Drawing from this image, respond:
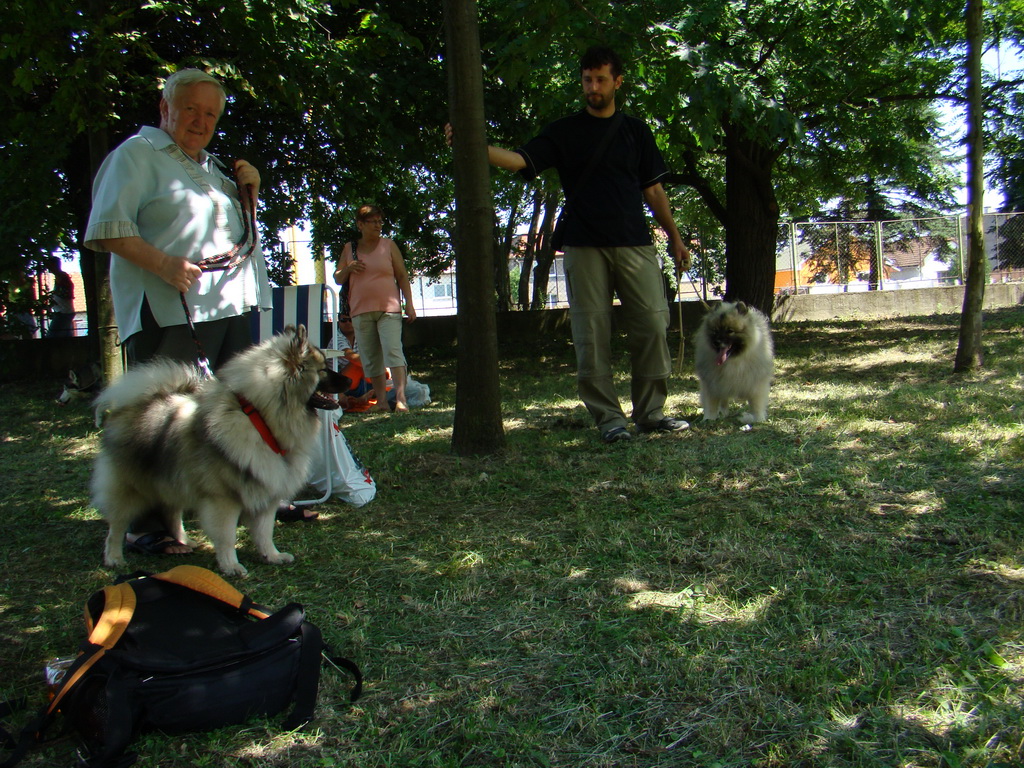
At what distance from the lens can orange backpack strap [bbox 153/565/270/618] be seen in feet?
7.64

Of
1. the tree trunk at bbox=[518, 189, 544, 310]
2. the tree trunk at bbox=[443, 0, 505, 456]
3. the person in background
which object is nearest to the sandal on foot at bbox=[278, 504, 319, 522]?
the tree trunk at bbox=[443, 0, 505, 456]

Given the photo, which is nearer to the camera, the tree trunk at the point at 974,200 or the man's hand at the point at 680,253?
the man's hand at the point at 680,253

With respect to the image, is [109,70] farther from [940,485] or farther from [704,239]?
[704,239]

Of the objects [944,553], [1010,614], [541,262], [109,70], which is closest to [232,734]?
[1010,614]

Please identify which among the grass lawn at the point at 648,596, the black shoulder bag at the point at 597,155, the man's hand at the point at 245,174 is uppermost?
the black shoulder bag at the point at 597,155

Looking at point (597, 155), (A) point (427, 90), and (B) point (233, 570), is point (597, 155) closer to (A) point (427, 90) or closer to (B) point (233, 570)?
(B) point (233, 570)

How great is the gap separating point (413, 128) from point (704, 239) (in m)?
12.3

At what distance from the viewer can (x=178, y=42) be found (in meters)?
9.14

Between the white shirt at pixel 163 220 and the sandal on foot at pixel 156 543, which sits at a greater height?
the white shirt at pixel 163 220

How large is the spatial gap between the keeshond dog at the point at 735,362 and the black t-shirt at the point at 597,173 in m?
1.28

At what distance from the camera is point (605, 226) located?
16.2ft

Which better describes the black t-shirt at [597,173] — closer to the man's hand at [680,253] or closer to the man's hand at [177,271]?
the man's hand at [680,253]

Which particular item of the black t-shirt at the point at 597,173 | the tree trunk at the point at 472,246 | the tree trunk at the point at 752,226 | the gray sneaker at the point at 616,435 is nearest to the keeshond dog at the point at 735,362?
the gray sneaker at the point at 616,435

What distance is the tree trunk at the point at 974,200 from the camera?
6.89 m
